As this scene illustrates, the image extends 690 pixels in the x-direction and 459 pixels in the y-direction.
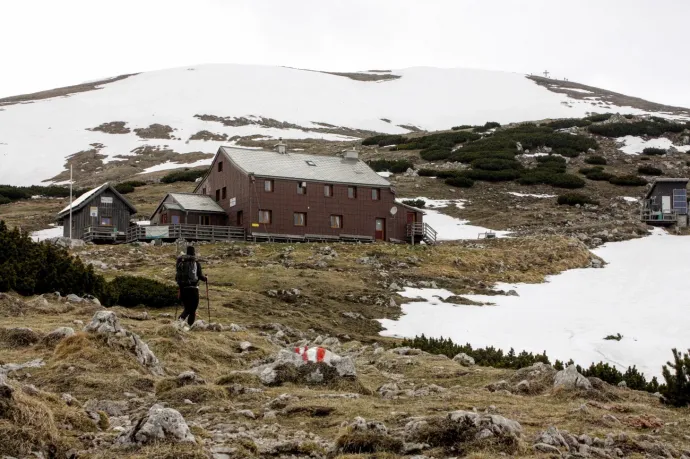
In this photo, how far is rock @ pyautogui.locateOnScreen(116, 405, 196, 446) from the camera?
301 inches

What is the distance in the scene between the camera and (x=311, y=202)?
2004 inches

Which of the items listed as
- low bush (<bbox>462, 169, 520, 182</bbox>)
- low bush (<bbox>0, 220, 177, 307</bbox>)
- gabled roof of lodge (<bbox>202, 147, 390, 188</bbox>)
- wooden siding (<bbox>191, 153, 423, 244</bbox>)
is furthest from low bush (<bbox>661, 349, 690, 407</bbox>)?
low bush (<bbox>462, 169, 520, 182</bbox>)

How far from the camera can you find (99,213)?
5188cm

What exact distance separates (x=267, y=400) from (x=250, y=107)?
390 ft

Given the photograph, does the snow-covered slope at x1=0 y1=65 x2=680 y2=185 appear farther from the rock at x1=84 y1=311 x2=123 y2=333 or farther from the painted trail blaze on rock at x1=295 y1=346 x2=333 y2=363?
the painted trail blaze on rock at x1=295 y1=346 x2=333 y2=363

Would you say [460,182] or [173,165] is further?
[173,165]

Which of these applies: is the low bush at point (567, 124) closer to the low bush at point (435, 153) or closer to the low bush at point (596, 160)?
the low bush at point (596, 160)

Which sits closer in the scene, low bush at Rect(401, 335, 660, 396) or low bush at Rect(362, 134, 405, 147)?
low bush at Rect(401, 335, 660, 396)

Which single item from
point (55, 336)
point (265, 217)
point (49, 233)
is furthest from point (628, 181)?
point (55, 336)

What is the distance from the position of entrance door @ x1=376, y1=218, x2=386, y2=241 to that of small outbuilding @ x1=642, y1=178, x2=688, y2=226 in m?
18.6

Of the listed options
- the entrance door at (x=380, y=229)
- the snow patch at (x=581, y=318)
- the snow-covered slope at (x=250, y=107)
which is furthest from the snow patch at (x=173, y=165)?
the snow patch at (x=581, y=318)

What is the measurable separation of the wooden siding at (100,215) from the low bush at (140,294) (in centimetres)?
2877

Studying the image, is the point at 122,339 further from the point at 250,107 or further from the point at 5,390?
the point at 250,107

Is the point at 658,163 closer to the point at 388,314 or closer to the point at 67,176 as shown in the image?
the point at 388,314
